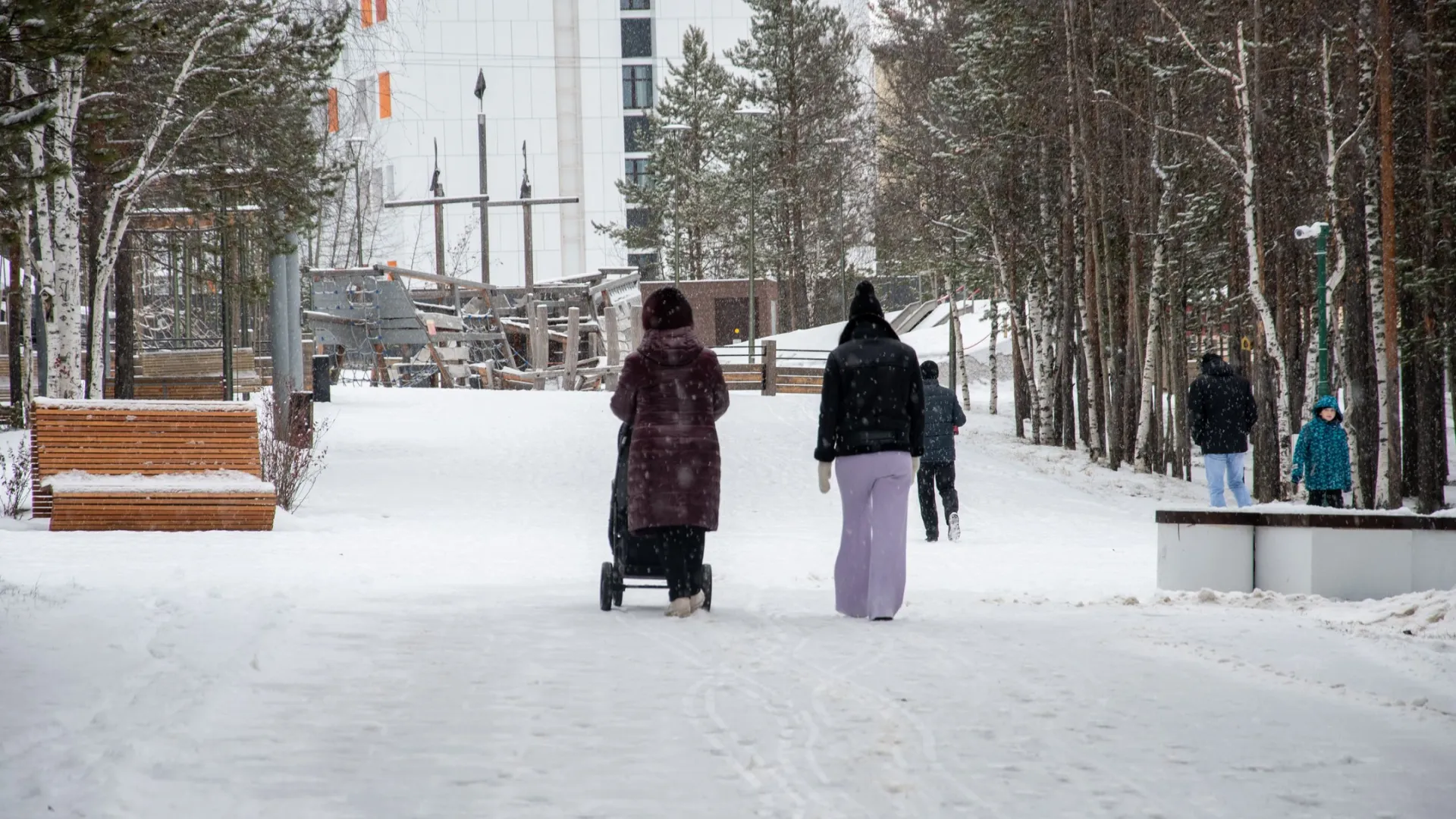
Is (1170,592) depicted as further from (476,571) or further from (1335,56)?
(1335,56)

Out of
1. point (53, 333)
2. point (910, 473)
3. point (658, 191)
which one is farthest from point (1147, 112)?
point (658, 191)

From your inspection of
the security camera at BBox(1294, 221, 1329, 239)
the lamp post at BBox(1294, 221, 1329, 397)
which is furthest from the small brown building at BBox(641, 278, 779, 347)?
the security camera at BBox(1294, 221, 1329, 239)

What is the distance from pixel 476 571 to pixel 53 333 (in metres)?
7.64

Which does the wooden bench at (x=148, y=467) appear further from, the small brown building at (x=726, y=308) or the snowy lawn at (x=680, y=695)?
the small brown building at (x=726, y=308)

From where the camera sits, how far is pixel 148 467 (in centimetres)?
1319

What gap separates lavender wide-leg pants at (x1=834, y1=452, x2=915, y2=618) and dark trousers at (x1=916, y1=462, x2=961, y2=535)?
6.14m

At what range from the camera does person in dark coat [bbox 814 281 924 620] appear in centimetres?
825

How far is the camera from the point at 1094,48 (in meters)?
27.8

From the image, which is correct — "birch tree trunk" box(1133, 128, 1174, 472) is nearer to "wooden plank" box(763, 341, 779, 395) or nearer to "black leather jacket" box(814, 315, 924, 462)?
"wooden plank" box(763, 341, 779, 395)

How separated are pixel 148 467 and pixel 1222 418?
10.6m

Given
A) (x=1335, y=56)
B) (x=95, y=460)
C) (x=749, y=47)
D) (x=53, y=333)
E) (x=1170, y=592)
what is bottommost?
(x=1170, y=592)

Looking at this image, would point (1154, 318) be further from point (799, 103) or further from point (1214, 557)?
point (799, 103)

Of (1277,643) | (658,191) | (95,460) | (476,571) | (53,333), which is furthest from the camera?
(658,191)

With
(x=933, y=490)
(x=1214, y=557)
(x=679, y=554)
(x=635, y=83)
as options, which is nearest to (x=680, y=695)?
(x=679, y=554)
